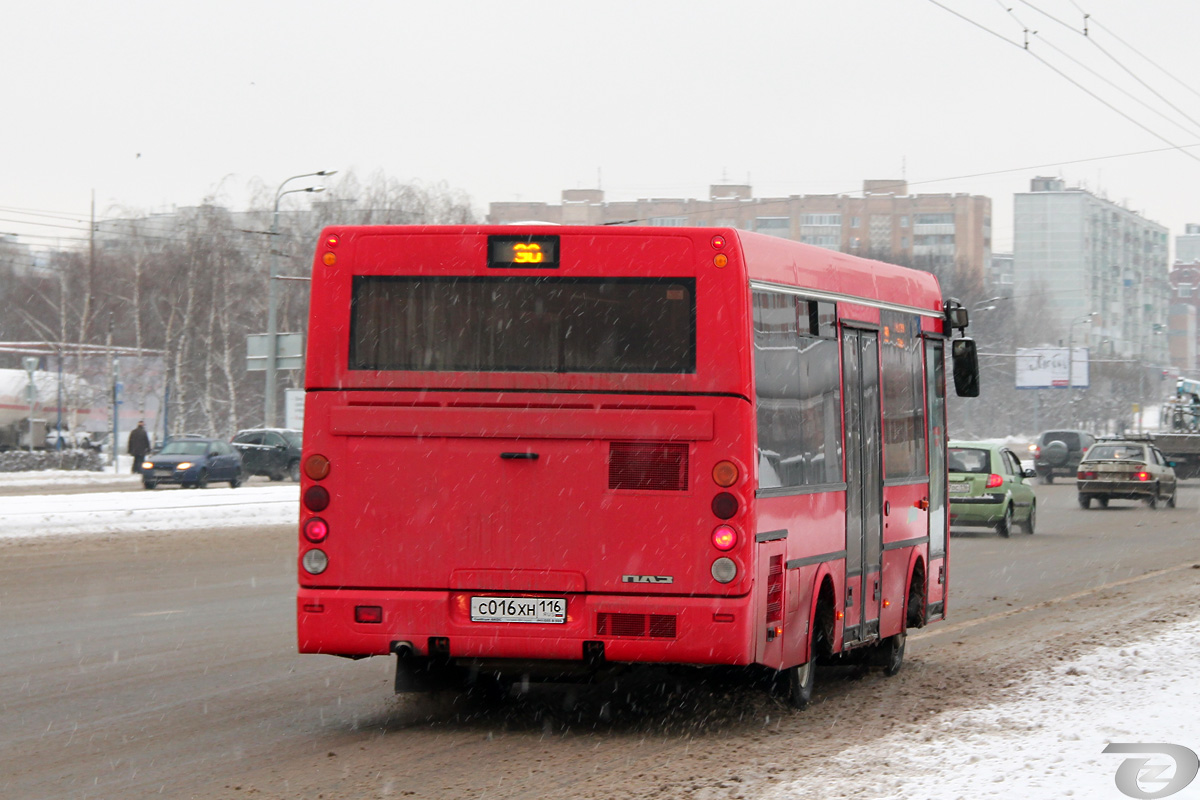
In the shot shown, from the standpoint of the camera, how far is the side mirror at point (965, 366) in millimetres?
11438

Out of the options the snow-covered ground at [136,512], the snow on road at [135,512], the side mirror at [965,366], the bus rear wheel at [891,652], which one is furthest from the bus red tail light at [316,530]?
the snow on road at [135,512]

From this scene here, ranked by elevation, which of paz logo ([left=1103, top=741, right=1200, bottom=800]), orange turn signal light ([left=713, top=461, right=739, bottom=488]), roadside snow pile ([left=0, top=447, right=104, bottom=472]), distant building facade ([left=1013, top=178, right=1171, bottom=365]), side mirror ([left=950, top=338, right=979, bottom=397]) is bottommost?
paz logo ([left=1103, top=741, right=1200, bottom=800])

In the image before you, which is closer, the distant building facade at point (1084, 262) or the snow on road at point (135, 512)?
the snow on road at point (135, 512)

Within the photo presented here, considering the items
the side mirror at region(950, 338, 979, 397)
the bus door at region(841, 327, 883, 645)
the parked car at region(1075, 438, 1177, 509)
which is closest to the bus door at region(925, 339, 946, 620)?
the side mirror at region(950, 338, 979, 397)

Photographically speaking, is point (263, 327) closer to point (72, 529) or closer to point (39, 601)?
point (72, 529)

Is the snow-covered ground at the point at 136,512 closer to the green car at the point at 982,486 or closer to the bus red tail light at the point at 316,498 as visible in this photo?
the green car at the point at 982,486

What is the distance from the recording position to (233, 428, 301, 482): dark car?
48.0 m

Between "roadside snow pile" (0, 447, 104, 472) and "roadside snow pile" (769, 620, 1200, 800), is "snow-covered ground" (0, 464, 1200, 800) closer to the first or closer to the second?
"roadside snow pile" (769, 620, 1200, 800)

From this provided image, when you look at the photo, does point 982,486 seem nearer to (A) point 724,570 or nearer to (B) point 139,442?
(A) point 724,570

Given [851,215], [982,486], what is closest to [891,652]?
[982,486]

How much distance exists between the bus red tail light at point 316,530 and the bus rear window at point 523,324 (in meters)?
0.78

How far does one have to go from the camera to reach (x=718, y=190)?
489 ft

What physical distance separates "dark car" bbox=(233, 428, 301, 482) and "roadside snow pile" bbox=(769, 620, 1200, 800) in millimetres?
39914

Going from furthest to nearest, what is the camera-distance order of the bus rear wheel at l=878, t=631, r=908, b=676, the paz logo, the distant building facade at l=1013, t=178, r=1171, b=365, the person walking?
the distant building facade at l=1013, t=178, r=1171, b=365 → the person walking → the bus rear wheel at l=878, t=631, r=908, b=676 → the paz logo
